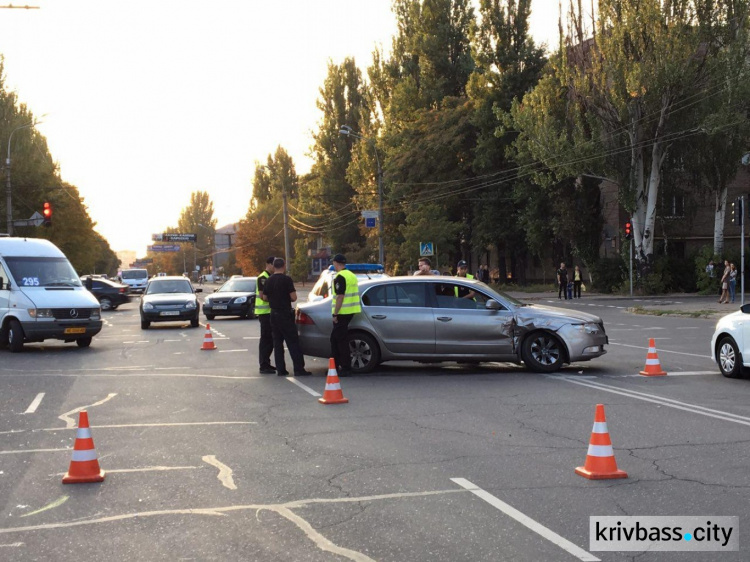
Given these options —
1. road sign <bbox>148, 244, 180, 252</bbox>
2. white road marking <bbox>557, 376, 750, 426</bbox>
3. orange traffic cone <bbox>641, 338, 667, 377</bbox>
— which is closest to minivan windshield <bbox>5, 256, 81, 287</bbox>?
white road marking <bbox>557, 376, 750, 426</bbox>

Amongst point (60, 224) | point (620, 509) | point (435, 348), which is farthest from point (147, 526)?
point (60, 224)

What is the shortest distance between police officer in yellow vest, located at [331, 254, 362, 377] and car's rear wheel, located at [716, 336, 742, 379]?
5332mm

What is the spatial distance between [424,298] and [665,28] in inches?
1116

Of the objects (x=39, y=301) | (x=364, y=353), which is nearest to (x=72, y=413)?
(x=364, y=353)

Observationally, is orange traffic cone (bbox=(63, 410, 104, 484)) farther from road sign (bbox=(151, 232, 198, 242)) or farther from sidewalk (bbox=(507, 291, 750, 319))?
road sign (bbox=(151, 232, 198, 242))

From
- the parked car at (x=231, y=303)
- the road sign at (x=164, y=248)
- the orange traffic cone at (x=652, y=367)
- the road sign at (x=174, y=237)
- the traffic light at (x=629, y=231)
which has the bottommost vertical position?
the orange traffic cone at (x=652, y=367)

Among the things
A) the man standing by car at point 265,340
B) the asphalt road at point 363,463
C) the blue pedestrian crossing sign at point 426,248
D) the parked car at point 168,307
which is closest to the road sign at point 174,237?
the blue pedestrian crossing sign at point 426,248

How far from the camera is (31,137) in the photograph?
56.3 metres

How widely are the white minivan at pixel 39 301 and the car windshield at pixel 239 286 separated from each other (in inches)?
418

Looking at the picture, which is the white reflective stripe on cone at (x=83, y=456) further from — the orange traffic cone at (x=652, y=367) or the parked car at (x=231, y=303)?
the parked car at (x=231, y=303)

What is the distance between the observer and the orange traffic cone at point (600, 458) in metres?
6.54

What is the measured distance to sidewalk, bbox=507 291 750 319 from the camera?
91.3 ft

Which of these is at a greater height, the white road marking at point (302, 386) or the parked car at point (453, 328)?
the parked car at point (453, 328)

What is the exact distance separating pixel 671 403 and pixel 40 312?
13033 mm
